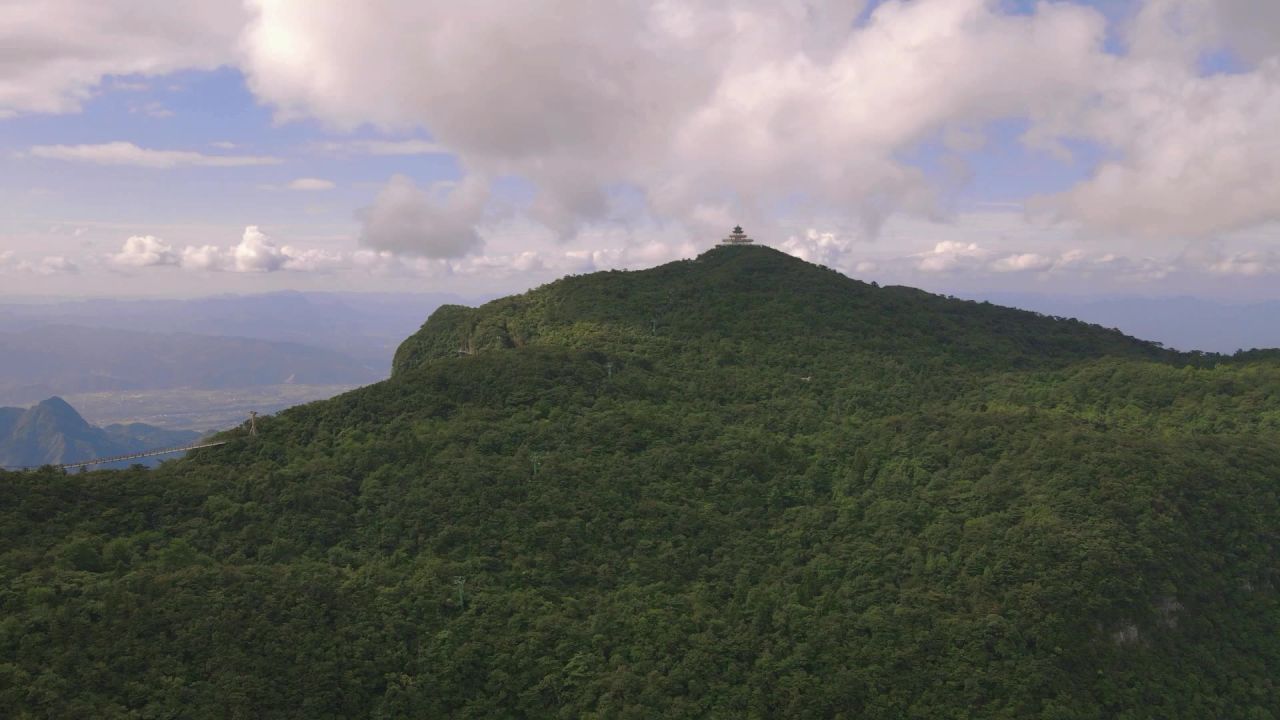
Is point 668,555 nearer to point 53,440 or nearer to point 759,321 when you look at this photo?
point 759,321

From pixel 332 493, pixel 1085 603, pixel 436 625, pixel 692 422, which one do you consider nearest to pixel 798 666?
pixel 1085 603

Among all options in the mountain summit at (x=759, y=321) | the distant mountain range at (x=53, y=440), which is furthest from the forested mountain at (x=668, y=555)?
the distant mountain range at (x=53, y=440)

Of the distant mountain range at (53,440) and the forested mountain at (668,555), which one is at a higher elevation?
the forested mountain at (668,555)

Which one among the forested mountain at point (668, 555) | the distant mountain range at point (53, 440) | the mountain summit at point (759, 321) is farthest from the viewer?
the distant mountain range at point (53, 440)

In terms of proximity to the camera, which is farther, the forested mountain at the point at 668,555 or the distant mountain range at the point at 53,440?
the distant mountain range at the point at 53,440

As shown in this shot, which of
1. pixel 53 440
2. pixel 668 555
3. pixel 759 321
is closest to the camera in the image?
pixel 668 555

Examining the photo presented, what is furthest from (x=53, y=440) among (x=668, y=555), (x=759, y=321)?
(x=668, y=555)

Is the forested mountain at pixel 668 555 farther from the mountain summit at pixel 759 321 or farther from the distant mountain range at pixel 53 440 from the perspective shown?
the distant mountain range at pixel 53 440
